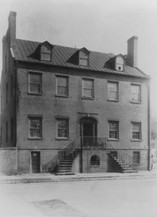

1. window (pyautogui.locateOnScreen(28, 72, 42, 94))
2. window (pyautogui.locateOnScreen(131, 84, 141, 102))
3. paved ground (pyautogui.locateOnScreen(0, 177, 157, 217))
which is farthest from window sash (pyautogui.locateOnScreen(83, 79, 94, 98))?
paved ground (pyautogui.locateOnScreen(0, 177, 157, 217))

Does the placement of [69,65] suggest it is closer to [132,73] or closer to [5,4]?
[132,73]

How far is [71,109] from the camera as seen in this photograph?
1067 inches

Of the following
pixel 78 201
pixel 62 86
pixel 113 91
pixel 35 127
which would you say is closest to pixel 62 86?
pixel 62 86

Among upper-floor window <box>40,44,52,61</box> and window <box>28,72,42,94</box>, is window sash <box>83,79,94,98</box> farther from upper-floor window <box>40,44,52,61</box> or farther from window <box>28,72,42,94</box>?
window <box>28,72,42,94</box>

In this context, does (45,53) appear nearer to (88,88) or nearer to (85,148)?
(88,88)

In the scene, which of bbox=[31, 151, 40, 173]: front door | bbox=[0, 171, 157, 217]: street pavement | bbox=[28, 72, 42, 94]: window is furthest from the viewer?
bbox=[28, 72, 42, 94]: window

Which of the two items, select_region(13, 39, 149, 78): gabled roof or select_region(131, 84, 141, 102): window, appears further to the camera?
select_region(131, 84, 141, 102): window

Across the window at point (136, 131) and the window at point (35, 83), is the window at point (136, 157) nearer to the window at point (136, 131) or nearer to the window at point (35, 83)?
the window at point (136, 131)

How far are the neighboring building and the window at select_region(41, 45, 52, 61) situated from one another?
0.08 metres

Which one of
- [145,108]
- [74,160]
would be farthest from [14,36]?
[145,108]

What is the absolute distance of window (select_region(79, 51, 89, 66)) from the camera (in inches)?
1105

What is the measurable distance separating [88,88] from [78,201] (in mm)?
15247

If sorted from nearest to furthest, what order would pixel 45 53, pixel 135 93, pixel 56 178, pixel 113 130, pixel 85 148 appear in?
pixel 56 178 < pixel 85 148 < pixel 45 53 < pixel 113 130 < pixel 135 93

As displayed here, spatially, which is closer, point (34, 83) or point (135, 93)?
point (34, 83)
